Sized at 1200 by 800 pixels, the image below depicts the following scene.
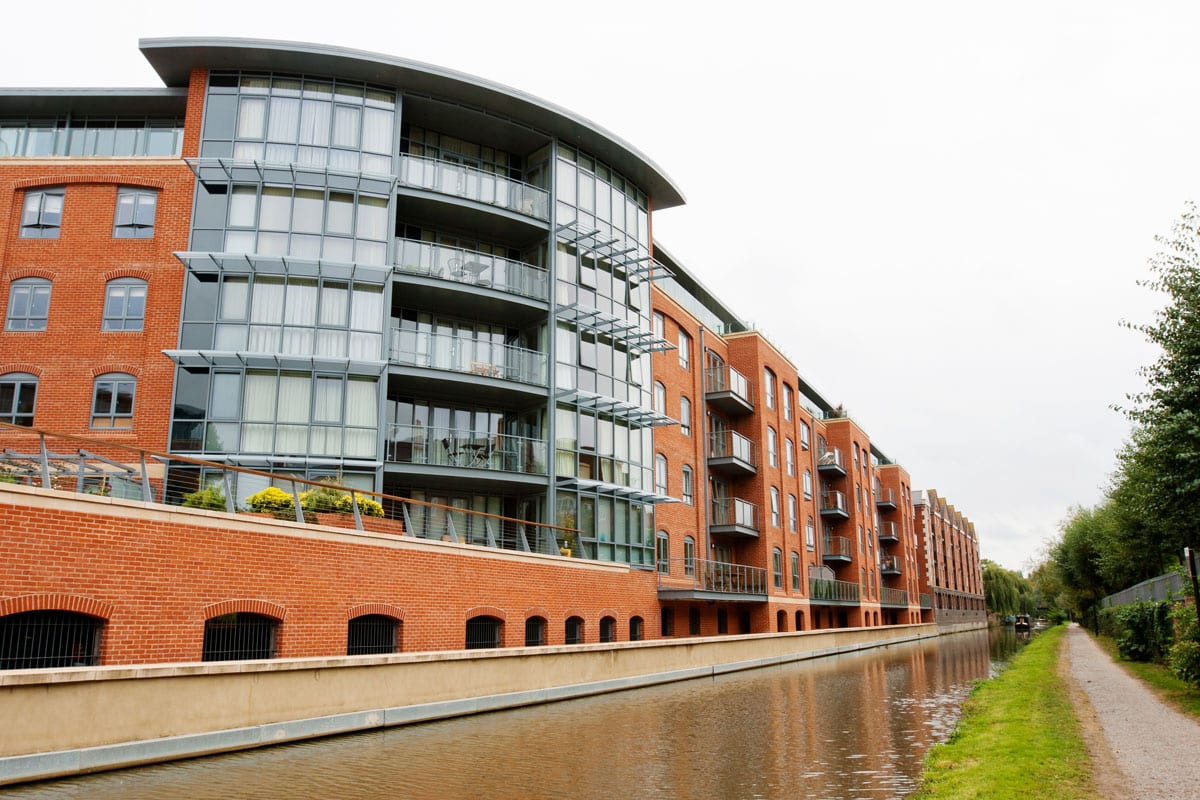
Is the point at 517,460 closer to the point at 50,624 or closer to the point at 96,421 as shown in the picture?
the point at 96,421

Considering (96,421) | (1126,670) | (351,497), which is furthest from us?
(1126,670)

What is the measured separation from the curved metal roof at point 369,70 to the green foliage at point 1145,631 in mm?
18934

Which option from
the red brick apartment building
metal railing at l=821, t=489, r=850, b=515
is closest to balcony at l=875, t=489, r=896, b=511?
metal railing at l=821, t=489, r=850, b=515

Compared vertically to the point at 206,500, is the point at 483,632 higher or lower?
lower

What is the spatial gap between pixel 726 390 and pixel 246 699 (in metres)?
24.7

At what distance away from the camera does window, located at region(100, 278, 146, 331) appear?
20828 mm

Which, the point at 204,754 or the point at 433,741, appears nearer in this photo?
the point at 204,754

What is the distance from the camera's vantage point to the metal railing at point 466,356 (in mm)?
21656

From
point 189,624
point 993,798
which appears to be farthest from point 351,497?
point 993,798

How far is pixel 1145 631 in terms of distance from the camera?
24.3m

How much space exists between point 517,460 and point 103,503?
12.0m

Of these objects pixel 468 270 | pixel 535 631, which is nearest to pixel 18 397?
pixel 468 270

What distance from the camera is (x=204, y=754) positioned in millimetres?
10492

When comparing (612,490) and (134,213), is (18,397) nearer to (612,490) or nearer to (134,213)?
(134,213)
